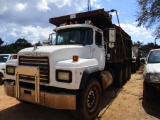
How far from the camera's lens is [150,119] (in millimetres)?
5988

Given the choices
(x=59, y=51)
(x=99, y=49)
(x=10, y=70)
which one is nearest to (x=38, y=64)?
(x=59, y=51)

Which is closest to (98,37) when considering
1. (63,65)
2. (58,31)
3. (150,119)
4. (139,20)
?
(58,31)

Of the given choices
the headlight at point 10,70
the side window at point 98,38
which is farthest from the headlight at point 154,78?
the headlight at point 10,70

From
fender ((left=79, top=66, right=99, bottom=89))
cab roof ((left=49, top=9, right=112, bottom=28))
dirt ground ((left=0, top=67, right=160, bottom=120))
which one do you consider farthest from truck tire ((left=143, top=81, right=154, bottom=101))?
cab roof ((left=49, top=9, right=112, bottom=28))

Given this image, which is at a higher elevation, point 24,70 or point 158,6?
point 158,6

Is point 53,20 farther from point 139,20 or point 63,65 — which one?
point 139,20

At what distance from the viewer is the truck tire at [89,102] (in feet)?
17.7

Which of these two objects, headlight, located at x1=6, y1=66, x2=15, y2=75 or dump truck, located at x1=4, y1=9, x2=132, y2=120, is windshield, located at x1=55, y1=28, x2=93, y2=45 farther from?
headlight, located at x1=6, y1=66, x2=15, y2=75

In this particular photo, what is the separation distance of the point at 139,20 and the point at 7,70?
1911 centimetres

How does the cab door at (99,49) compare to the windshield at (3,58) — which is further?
the windshield at (3,58)

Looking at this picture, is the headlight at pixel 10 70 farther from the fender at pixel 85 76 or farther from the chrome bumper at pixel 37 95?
the fender at pixel 85 76

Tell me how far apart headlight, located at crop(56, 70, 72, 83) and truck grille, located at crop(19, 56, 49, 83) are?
325 millimetres

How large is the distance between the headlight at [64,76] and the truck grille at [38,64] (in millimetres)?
325

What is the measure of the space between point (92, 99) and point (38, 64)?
70.8 inches
